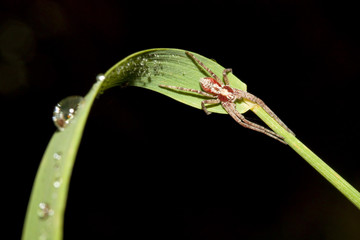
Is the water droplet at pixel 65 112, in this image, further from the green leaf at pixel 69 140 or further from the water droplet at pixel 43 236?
the water droplet at pixel 43 236

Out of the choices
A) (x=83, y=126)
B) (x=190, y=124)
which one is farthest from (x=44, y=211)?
(x=190, y=124)

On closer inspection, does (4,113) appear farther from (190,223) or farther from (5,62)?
(190,223)

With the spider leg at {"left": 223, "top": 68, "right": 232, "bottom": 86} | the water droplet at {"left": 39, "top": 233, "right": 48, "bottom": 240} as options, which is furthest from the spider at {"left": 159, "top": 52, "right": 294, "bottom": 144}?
the water droplet at {"left": 39, "top": 233, "right": 48, "bottom": 240}

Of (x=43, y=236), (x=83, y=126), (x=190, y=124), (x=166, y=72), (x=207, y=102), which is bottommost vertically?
(x=43, y=236)

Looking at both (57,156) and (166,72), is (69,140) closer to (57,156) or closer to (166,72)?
(57,156)

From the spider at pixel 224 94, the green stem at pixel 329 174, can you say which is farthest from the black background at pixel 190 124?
the green stem at pixel 329 174

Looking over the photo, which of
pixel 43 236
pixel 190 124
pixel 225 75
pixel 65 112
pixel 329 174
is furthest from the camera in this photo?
pixel 190 124

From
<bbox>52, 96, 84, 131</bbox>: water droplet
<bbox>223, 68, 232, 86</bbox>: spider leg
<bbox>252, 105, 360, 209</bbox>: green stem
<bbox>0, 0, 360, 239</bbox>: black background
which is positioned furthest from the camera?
<bbox>0, 0, 360, 239</bbox>: black background

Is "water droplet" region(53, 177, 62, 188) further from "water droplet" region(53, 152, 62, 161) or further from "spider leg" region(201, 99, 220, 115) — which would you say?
"spider leg" region(201, 99, 220, 115)
